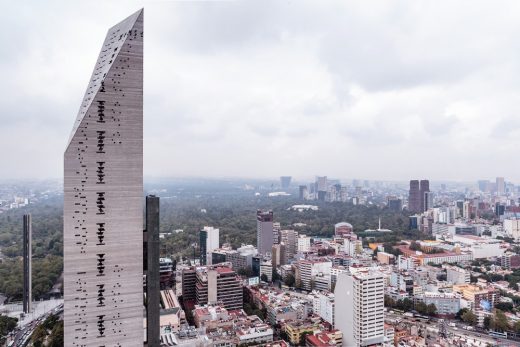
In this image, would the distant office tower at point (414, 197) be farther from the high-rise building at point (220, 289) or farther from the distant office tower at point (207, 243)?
the high-rise building at point (220, 289)

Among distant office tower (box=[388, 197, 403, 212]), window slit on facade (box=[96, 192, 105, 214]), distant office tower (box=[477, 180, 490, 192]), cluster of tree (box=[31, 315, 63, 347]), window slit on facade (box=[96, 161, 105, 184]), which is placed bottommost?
cluster of tree (box=[31, 315, 63, 347])

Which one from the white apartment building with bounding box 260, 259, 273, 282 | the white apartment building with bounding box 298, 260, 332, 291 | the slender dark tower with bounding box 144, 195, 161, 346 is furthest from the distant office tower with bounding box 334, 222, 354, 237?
the slender dark tower with bounding box 144, 195, 161, 346

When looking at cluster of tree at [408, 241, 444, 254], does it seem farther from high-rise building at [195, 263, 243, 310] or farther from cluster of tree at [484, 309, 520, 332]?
high-rise building at [195, 263, 243, 310]

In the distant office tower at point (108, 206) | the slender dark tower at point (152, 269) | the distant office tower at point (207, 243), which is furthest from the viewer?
the distant office tower at point (207, 243)

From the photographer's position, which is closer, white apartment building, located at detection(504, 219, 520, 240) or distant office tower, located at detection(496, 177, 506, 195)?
Result: white apartment building, located at detection(504, 219, 520, 240)

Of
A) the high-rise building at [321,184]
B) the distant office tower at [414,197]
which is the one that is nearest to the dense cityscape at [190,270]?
the distant office tower at [414,197]

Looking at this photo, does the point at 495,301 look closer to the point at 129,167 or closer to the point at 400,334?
the point at 400,334
